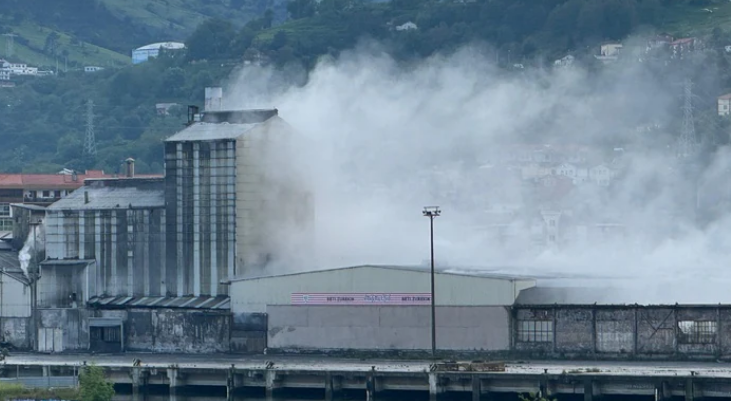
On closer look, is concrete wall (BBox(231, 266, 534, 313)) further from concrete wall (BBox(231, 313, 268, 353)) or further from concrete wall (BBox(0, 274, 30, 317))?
Result: concrete wall (BBox(0, 274, 30, 317))

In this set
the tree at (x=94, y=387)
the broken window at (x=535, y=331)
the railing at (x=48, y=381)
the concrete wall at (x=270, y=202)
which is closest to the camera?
the tree at (x=94, y=387)

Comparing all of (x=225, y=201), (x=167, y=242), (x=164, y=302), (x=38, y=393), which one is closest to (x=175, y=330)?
(x=164, y=302)

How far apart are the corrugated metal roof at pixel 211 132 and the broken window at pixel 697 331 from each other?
25.8m

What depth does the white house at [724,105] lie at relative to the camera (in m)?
196

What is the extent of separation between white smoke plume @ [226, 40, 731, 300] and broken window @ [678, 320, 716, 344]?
9.66m

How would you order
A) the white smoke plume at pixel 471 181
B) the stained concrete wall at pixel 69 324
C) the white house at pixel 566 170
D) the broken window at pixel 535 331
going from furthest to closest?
1. the white house at pixel 566 170
2. the white smoke plume at pixel 471 181
3. the stained concrete wall at pixel 69 324
4. the broken window at pixel 535 331

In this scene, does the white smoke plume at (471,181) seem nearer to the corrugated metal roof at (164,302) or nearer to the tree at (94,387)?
the corrugated metal roof at (164,302)

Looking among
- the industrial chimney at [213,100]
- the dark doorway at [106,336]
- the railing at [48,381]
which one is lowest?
the railing at [48,381]

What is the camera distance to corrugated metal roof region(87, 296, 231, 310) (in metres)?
88.8

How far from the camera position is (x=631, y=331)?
78750 millimetres

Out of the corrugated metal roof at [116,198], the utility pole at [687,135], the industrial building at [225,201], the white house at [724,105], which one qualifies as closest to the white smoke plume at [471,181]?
the utility pole at [687,135]

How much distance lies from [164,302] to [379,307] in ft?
42.9

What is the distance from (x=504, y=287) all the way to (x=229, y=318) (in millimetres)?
→ 13931

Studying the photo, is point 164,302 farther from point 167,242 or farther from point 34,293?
point 34,293
